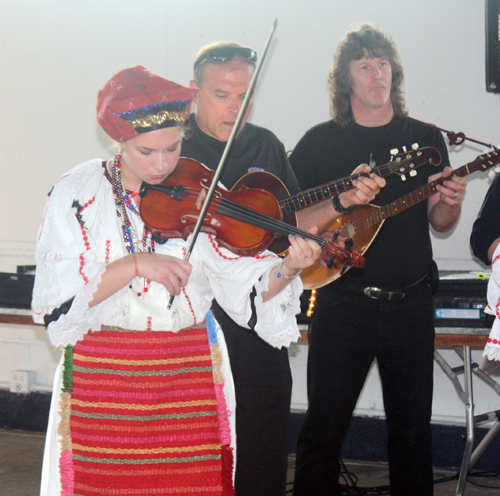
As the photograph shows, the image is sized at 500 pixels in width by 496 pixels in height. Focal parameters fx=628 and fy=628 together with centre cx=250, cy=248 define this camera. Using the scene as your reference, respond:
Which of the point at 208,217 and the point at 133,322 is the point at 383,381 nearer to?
the point at 208,217

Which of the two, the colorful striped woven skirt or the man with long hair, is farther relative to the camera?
the man with long hair

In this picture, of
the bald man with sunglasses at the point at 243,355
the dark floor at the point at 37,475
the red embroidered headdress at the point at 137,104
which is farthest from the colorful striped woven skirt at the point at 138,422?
the dark floor at the point at 37,475

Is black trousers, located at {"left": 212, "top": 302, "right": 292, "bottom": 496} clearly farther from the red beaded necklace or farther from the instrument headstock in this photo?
the instrument headstock

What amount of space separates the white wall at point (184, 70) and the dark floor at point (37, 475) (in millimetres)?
349

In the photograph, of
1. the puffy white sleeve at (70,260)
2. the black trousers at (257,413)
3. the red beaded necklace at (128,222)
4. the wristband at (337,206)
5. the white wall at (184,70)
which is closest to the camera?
the puffy white sleeve at (70,260)

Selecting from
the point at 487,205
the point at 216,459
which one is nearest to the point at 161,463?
the point at 216,459

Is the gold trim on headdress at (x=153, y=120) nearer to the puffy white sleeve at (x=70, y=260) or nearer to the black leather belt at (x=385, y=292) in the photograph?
the puffy white sleeve at (x=70, y=260)

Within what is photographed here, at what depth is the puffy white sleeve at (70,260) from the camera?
1390 millimetres

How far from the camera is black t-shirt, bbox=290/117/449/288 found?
2225mm

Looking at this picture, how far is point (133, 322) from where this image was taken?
1480 millimetres

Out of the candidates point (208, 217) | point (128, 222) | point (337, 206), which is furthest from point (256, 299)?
point (337, 206)

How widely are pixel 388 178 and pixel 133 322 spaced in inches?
48.1

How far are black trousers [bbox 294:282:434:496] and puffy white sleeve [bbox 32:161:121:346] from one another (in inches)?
39.7

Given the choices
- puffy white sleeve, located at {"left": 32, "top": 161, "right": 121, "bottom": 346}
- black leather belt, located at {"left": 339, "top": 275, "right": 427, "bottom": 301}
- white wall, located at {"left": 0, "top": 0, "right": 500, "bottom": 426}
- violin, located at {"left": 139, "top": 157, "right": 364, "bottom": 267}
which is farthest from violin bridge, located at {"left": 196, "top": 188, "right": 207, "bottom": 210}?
white wall, located at {"left": 0, "top": 0, "right": 500, "bottom": 426}
